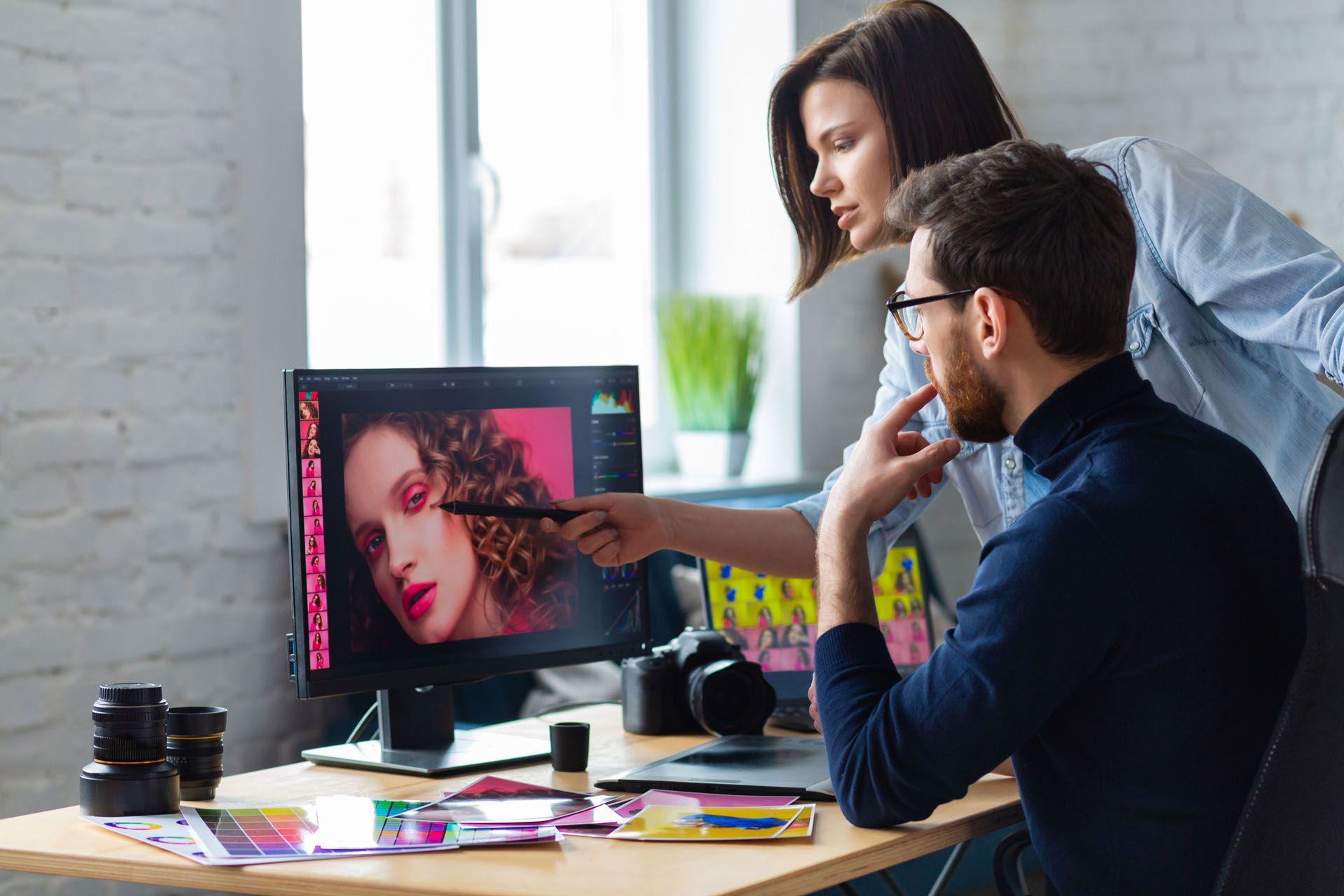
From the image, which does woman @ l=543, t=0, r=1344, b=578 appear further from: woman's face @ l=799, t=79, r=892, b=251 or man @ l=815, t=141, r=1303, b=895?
man @ l=815, t=141, r=1303, b=895

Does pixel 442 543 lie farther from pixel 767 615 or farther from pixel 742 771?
pixel 767 615

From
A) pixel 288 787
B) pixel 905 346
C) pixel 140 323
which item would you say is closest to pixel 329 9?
pixel 140 323

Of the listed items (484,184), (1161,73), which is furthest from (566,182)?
(1161,73)

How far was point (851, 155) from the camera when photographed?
1.91 meters

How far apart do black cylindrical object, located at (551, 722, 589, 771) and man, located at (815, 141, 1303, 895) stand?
42cm

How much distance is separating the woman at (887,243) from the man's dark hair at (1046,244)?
219 mm

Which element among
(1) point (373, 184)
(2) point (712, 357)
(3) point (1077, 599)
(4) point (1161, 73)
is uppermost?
(4) point (1161, 73)

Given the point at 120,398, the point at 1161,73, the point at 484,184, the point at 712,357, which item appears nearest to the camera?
the point at 120,398

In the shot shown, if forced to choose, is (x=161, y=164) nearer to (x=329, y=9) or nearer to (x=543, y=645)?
(x=329, y=9)

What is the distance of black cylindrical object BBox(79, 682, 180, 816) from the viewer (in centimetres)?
146

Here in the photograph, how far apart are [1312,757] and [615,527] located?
36.9 inches

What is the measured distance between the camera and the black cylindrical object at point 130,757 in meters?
1.46

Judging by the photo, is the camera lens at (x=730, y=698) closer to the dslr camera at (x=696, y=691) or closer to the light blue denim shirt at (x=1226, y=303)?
the dslr camera at (x=696, y=691)

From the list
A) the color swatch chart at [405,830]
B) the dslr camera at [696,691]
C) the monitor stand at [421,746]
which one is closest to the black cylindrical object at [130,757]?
the color swatch chart at [405,830]
